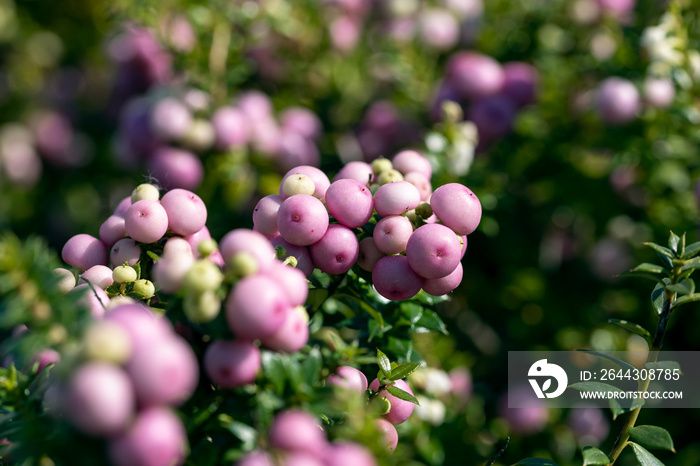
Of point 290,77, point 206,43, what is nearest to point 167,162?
point 206,43

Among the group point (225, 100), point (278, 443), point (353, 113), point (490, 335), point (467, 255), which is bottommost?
point (490, 335)

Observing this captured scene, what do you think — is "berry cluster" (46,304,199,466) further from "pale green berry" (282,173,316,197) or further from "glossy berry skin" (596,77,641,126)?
"glossy berry skin" (596,77,641,126)

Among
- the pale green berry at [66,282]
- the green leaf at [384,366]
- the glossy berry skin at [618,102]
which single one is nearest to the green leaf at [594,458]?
the green leaf at [384,366]

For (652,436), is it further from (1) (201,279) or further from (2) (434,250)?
(1) (201,279)

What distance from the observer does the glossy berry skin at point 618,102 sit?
5.63 feet

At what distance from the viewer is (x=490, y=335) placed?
2.01 m

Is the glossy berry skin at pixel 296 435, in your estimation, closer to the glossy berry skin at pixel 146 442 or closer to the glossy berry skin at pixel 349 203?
the glossy berry skin at pixel 146 442

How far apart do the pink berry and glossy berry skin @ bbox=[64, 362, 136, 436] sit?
439 millimetres

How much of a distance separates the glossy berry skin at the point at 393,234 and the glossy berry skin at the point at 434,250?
2 cm

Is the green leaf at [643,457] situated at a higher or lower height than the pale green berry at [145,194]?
lower

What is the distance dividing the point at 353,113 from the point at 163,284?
1.77 metres

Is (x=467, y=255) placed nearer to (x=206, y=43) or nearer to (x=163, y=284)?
(x=206, y=43)

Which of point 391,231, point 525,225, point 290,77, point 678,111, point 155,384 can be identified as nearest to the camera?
point 155,384

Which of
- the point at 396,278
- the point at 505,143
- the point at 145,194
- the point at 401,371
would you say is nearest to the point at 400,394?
the point at 401,371
